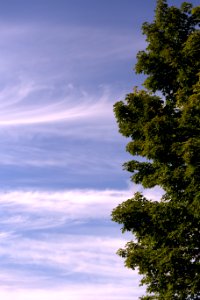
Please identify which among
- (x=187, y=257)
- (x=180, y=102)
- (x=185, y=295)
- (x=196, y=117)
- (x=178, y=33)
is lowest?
(x=185, y=295)

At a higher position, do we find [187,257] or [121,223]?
[121,223]

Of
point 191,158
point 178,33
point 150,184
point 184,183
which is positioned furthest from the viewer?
point 178,33

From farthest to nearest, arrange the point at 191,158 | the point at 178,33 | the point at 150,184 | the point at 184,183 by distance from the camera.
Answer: the point at 178,33, the point at 150,184, the point at 184,183, the point at 191,158

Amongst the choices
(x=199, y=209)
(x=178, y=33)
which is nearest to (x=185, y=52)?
(x=178, y=33)

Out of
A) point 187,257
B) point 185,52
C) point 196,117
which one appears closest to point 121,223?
point 187,257

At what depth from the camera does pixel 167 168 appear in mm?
18234

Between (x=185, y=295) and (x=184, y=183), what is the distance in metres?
4.08

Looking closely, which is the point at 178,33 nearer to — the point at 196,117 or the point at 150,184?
the point at 196,117

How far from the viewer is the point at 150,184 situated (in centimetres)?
1908

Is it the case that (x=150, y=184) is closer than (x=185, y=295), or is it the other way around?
(x=185, y=295)

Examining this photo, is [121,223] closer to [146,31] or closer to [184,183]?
[184,183]

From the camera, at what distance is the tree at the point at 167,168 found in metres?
17.5

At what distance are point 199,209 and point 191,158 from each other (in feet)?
6.32

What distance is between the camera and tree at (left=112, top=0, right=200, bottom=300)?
1745 centimetres
